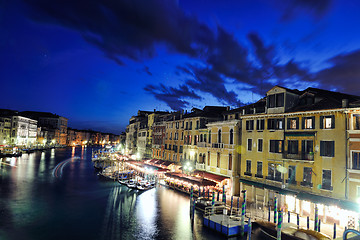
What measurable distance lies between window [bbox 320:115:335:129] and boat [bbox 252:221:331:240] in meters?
9.74

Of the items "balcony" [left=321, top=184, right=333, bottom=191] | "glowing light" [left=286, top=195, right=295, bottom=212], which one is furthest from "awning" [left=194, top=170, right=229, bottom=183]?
"balcony" [left=321, top=184, right=333, bottom=191]

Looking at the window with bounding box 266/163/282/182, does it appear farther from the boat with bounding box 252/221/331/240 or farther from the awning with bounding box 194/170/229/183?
the awning with bounding box 194/170/229/183

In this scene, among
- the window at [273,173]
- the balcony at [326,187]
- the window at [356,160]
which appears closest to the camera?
the window at [356,160]

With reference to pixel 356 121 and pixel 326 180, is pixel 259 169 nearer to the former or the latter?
pixel 326 180

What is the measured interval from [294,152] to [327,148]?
3385 mm

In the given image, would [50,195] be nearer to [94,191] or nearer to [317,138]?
[94,191]

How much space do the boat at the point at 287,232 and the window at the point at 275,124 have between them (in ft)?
34.5

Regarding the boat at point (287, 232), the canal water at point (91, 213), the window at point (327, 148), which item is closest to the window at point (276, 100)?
the window at point (327, 148)

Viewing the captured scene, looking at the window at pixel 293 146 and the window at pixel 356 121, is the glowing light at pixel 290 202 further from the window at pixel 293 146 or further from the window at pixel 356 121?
the window at pixel 356 121

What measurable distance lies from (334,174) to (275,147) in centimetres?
674

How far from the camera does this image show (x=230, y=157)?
34.5 m

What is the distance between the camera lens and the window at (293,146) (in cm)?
2577

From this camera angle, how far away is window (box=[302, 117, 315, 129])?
24.4 metres

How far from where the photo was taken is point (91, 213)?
92.0 ft
